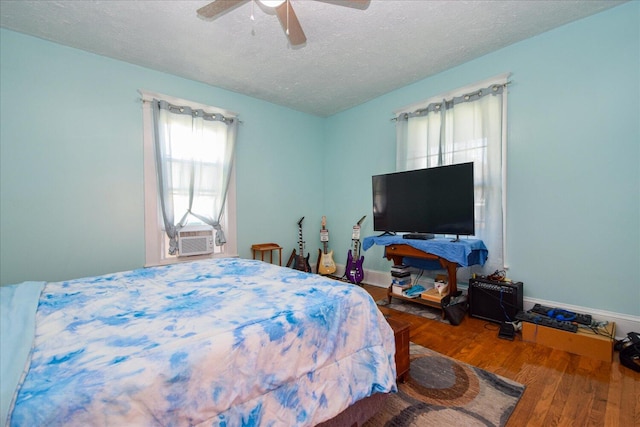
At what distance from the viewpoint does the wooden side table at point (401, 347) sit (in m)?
1.64

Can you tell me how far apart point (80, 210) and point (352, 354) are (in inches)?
116

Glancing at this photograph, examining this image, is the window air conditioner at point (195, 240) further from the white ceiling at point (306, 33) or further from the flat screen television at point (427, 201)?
the flat screen television at point (427, 201)

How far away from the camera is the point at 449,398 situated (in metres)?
1.60

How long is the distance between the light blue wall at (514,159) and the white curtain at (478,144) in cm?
13

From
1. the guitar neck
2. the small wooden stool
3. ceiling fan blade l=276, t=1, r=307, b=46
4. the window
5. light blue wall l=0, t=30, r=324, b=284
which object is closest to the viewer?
ceiling fan blade l=276, t=1, r=307, b=46

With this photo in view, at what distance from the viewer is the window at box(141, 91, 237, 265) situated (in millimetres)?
3062

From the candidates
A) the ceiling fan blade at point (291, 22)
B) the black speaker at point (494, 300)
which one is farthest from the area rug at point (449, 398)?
the ceiling fan blade at point (291, 22)

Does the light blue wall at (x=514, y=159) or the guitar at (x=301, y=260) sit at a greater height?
the light blue wall at (x=514, y=159)

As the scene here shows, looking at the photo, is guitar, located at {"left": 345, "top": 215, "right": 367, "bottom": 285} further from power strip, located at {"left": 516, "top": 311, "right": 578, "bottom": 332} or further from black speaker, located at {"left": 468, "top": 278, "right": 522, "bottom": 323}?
power strip, located at {"left": 516, "top": 311, "right": 578, "bottom": 332}

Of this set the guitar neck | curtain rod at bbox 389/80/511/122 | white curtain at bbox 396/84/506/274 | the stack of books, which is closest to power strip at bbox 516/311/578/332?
white curtain at bbox 396/84/506/274

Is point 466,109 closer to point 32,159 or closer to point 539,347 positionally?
point 539,347

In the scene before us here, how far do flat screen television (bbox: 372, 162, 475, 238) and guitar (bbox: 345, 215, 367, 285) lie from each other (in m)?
0.55

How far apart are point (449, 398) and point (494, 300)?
137cm

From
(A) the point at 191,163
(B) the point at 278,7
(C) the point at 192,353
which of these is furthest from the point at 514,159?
(A) the point at 191,163
